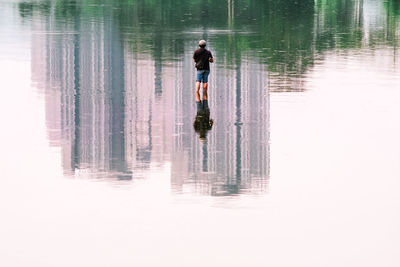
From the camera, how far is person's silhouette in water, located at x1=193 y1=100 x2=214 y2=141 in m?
20.8

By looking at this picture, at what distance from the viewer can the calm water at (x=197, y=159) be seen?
11852mm

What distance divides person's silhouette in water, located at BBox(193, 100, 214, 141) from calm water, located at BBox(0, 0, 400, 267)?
0.52 feet

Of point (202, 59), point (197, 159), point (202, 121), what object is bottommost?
point (197, 159)

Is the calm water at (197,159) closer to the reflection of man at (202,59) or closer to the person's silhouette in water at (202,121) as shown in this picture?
the person's silhouette in water at (202,121)

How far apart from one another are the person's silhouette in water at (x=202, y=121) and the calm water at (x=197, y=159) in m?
0.16

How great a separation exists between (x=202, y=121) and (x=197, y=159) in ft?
15.4

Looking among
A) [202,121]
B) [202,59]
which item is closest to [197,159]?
[202,121]

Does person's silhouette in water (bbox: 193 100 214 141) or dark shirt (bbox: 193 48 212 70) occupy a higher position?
dark shirt (bbox: 193 48 212 70)

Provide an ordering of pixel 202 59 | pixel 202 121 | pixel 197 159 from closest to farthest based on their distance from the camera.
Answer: pixel 197 159 → pixel 202 121 → pixel 202 59

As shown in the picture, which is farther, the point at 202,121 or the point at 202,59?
the point at 202,59

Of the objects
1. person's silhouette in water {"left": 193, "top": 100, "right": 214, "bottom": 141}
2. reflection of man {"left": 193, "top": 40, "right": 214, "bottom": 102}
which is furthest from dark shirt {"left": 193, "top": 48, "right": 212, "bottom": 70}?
person's silhouette in water {"left": 193, "top": 100, "right": 214, "bottom": 141}

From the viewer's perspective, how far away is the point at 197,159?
17.7m

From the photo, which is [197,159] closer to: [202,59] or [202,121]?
[202,121]

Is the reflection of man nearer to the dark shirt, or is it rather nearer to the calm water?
the dark shirt
